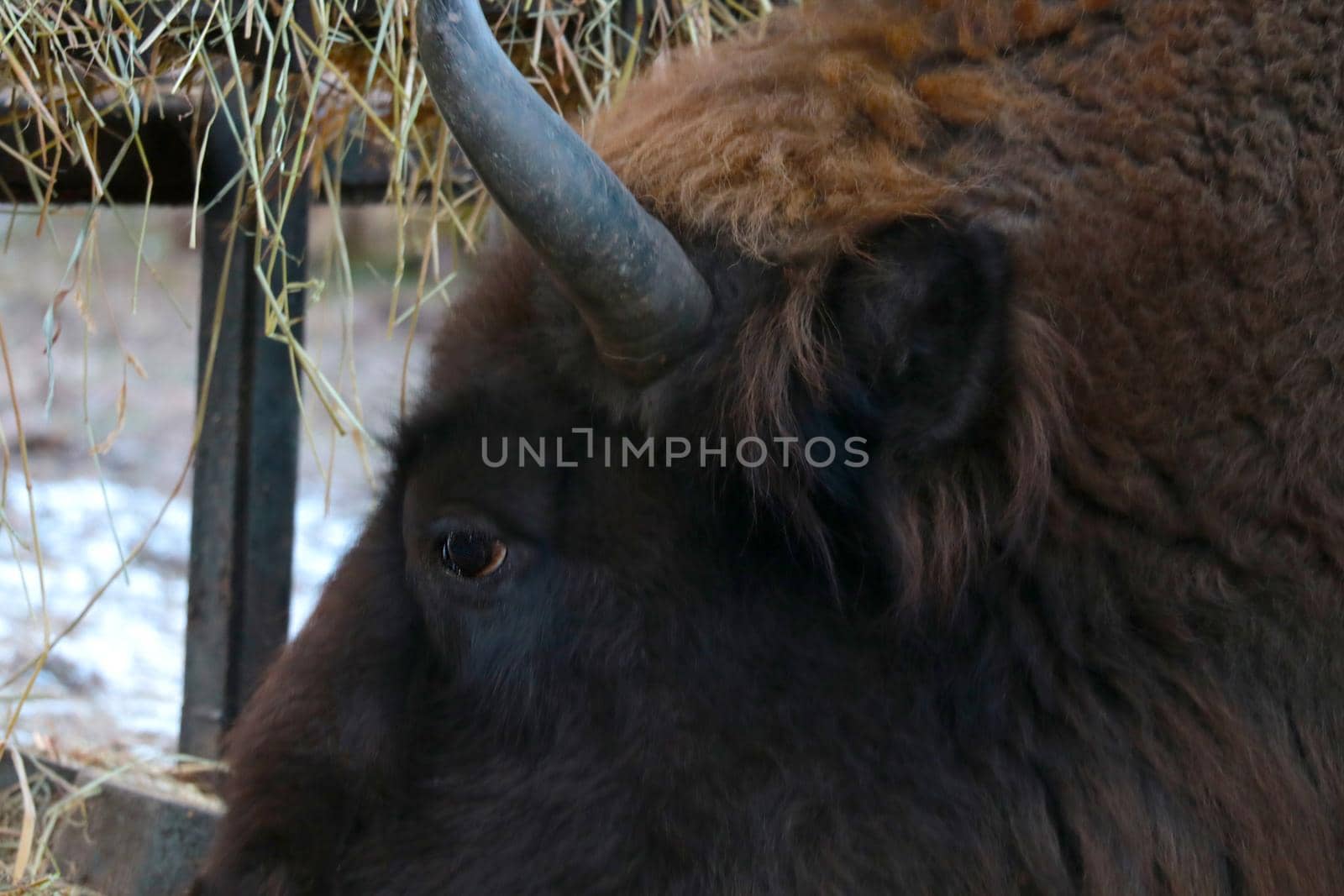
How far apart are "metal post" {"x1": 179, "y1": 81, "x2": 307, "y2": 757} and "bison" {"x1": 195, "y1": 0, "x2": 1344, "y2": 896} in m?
1.36

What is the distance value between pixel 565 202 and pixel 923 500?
61cm

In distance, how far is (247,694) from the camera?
10.9 ft

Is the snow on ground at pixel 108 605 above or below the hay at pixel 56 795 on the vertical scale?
above

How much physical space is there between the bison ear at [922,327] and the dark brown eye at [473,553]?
1.85ft

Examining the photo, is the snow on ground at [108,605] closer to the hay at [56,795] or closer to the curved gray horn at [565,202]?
the hay at [56,795]

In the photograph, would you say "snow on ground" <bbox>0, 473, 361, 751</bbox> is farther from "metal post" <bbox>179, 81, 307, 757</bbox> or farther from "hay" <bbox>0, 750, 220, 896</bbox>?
"metal post" <bbox>179, 81, 307, 757</bbox>

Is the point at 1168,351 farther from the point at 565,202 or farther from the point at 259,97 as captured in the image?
the point at 259,97

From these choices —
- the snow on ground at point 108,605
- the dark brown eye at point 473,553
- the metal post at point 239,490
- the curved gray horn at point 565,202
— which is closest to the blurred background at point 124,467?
the snow on ground at point 108,605

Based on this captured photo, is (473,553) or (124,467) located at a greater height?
(124,467)

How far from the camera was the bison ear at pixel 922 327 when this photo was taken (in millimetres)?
1729

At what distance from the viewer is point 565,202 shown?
5.49 feet

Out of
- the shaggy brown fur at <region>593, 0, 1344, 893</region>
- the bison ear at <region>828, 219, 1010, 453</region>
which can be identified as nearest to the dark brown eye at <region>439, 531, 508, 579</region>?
the shaggy brown fur at <region>593, 0, 1344, 893</region>

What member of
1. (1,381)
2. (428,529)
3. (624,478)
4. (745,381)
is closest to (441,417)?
(428,529)

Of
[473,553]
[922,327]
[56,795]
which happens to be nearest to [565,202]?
[922,327]
